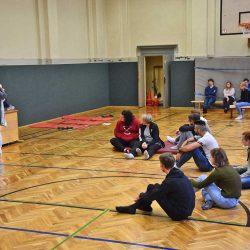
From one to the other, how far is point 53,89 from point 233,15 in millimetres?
7772

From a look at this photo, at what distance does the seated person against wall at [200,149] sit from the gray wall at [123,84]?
1140 centimetres

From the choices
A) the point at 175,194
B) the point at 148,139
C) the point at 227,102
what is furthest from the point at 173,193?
the point at 227,102

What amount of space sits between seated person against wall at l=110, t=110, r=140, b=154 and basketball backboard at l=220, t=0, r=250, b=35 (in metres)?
9.03

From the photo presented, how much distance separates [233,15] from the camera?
53.9 feet

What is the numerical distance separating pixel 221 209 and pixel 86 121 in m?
9.52

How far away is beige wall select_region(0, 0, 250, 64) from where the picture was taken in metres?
14.0

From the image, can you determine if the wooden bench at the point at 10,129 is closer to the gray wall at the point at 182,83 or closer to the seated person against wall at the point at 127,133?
the seated person against wall at the point at 127,133

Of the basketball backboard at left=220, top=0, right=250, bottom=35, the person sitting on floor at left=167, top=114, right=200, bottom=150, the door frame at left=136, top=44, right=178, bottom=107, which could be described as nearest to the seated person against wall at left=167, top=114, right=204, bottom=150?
the person sitting on floor at left=167, top=114, right=200, bottom=150

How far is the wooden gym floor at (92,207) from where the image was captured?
4785mm

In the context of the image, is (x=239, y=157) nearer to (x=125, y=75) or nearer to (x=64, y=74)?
(x=64, y=74)

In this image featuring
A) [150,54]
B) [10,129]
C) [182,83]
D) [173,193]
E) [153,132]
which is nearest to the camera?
[173,193]

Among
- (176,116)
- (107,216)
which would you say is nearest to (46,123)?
(176,116)

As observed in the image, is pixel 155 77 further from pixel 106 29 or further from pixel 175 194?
pixel 175 194

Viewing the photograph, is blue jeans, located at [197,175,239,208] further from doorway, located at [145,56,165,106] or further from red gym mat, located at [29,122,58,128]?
doorway, located at [145,56,165,106]
